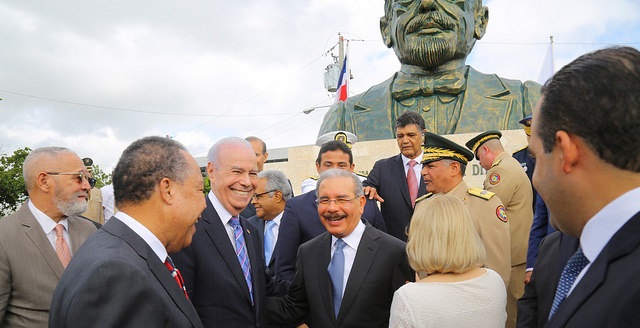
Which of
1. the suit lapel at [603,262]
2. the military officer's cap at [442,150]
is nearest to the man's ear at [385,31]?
the military officer's cap at [442,150]

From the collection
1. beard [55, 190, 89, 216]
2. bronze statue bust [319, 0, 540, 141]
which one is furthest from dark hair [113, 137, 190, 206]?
bronze statue bust [319, 0, 540, 141]

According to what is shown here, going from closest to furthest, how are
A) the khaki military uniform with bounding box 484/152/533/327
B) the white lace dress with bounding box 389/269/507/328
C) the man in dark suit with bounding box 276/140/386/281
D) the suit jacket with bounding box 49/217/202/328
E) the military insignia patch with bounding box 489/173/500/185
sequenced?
the suit jacket with bounding box 49/217/202/328
the white lace dress with bounding box 389/269/507/328
the man in dark suit with bounding box 276/140/386/281
the khaki military uniform with bounding box 484/152/533/327
the military insignia patch with bounding box 489/173/500/185

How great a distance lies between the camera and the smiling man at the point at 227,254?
2.40 meters

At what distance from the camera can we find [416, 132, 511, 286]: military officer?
314 centimetres

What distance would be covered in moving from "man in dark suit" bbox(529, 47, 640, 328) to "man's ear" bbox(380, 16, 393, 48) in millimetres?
8832

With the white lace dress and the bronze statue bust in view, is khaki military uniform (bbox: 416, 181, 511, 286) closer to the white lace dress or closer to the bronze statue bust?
the white lace dress

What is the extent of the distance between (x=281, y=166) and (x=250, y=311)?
9177 millimetres

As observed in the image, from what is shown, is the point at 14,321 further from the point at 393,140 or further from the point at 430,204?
the point at 393,140

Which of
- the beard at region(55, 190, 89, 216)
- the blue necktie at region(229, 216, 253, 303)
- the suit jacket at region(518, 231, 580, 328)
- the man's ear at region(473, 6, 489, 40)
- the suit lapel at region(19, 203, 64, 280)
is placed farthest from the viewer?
the man's ear at region(473, 6, 489, 40)

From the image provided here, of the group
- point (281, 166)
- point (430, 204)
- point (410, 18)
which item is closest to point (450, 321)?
point (430, 204)

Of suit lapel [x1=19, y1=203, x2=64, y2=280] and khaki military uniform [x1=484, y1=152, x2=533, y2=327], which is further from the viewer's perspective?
khaki military uniform [x1=484, y1=152, x2=533, y2=327]

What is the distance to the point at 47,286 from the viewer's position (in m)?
2.73

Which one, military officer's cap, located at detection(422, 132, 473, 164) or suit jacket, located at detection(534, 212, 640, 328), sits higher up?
military officer's cap, located at detection(422, 132, 473, 164)

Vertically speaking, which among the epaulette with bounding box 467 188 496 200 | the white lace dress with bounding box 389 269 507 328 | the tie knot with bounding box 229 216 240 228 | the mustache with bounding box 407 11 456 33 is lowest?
the white lace dress with bounding box 389 269 507 328
